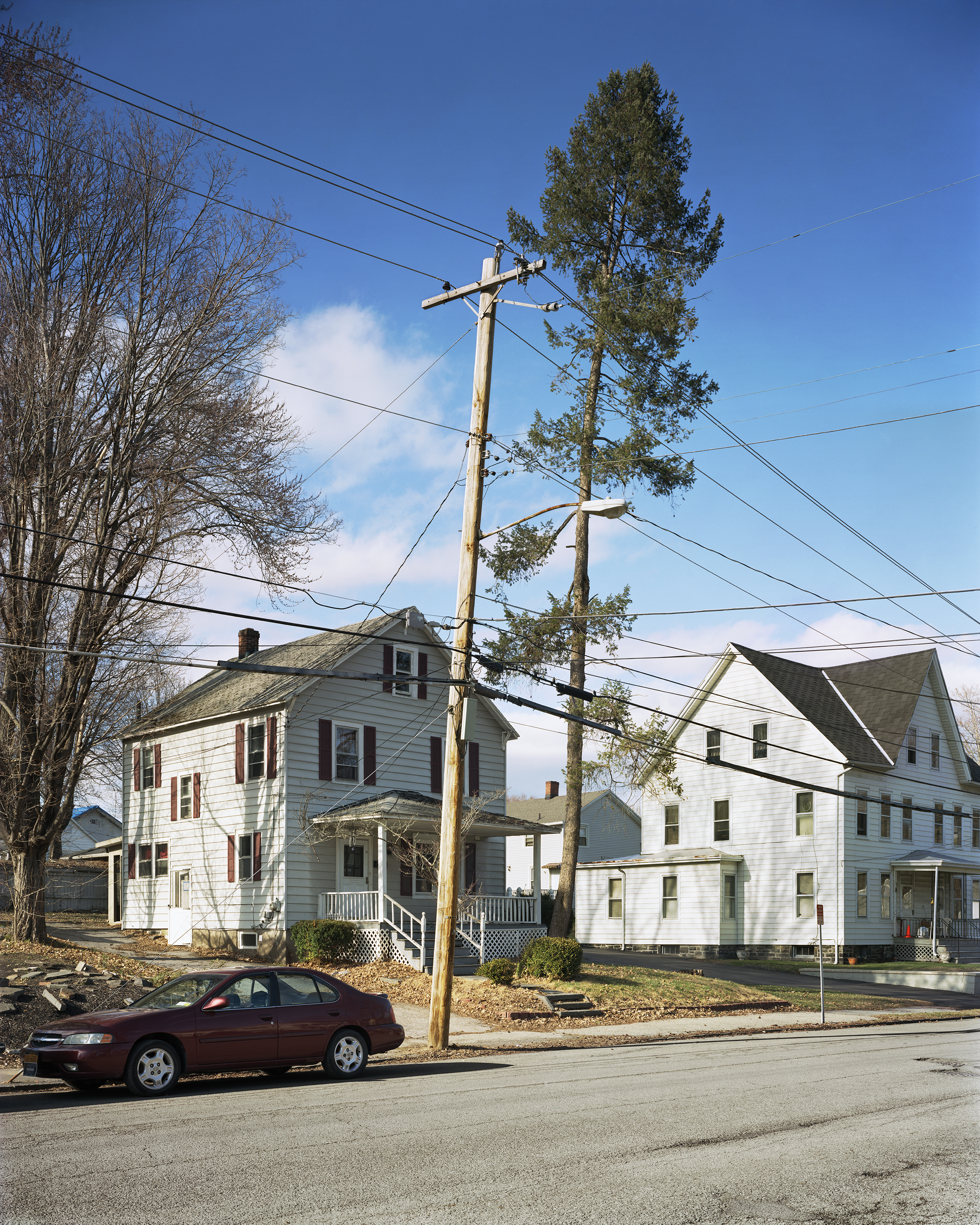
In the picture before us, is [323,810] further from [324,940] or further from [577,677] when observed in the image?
[577,677]

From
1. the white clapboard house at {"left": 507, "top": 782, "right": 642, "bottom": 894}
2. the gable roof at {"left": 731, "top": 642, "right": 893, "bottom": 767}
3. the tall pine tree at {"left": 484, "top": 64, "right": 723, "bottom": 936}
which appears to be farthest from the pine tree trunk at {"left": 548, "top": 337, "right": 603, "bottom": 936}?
the white clapboard house at {"left": 507, "top": 782, "right": 642, "bottom": 894}

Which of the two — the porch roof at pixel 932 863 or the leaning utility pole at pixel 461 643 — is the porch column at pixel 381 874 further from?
the porch roof at pixel 932 863

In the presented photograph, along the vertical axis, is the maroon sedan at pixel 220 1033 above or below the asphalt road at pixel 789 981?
above

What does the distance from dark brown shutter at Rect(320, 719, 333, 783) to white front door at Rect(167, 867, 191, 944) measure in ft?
19.6

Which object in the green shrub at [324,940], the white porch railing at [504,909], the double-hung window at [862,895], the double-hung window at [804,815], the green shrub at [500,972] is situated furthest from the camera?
the double-hung window at [804,815]

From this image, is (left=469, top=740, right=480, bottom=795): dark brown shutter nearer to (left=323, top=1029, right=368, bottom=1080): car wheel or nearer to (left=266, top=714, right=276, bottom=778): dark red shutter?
(left=266, top=714, right=276, bottom=778): dark red shutter

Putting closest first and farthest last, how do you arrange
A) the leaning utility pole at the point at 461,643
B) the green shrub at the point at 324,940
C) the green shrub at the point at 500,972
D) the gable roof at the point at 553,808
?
1. the leaning utility pole at the point at 461,643
2. the green shrub at the point at 500,972
3. the green shrub at the point at 324,940
4. the gable roof at the point at 553,808

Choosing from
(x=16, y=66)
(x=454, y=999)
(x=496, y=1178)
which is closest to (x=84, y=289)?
(x=16, y=66)

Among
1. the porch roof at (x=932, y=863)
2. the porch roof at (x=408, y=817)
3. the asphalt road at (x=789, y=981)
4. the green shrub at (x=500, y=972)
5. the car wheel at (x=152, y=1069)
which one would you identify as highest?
the porch roof at (x=408, y=817)

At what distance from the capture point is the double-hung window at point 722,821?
43.4 metres

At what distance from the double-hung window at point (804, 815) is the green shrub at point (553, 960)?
58.4 feet

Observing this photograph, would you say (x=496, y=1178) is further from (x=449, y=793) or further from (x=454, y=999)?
(x=454, y=999)

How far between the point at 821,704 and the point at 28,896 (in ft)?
97.2

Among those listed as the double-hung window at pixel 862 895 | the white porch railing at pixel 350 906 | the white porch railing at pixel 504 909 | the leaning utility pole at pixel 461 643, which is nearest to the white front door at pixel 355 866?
the white porch railing at pixel 350 906
